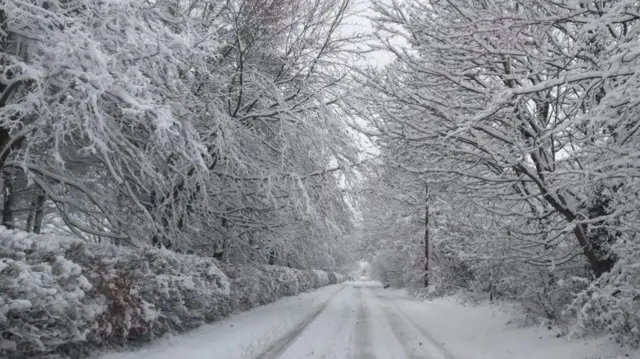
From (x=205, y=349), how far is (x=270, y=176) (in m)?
4.62

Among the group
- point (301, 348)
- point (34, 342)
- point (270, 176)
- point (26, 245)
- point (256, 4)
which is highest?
point (256, 4)

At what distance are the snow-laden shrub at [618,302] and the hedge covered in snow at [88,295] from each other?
20.4 ft

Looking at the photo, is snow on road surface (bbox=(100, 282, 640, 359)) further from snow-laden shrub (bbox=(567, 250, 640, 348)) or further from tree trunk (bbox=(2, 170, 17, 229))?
tree trunk (bbox=(2, 170, 17, 229))

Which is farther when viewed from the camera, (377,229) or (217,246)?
(377,229)

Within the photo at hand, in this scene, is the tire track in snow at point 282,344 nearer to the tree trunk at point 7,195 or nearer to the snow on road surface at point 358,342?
the snow on road surface at point 358,342

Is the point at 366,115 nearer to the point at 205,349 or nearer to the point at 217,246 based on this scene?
the point at 205,349

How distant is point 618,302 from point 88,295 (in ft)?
22.5

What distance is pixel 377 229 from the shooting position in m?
36.6

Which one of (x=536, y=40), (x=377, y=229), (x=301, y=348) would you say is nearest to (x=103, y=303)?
(x=301, y=348)

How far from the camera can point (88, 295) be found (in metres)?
5.96

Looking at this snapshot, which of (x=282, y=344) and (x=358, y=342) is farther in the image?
(x=358, y=342)

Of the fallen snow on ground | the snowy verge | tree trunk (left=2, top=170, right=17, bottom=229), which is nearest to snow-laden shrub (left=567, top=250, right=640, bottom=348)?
the fallen snow on ground

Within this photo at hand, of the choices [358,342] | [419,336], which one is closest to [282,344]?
[358,342]

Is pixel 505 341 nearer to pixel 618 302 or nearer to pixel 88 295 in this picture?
pixel 618 302
